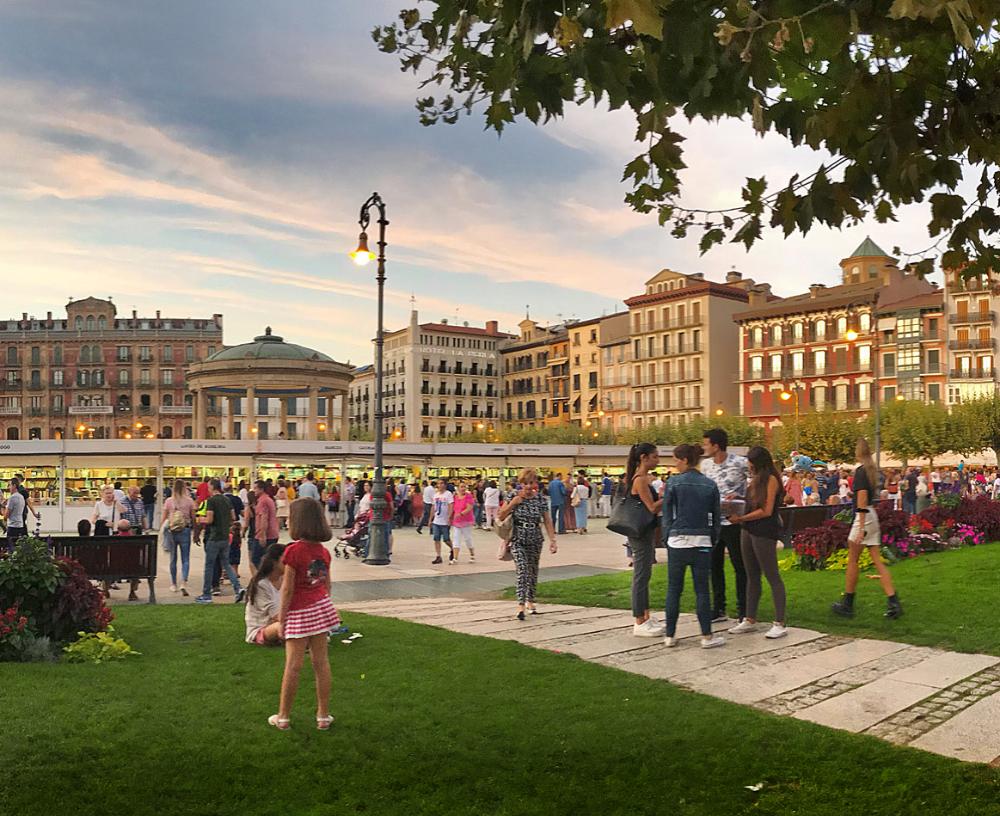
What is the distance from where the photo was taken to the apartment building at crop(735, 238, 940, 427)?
71.6m

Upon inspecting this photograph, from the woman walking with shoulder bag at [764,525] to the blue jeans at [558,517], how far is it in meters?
18.0

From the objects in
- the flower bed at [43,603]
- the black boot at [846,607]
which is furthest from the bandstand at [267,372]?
the black boot at [846,607]

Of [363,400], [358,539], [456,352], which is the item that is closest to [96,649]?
[358,539]

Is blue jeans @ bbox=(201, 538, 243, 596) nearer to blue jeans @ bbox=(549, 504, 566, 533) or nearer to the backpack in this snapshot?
the backpack

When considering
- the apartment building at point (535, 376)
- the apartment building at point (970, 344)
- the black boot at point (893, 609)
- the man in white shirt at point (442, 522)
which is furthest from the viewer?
the apartment building at point (535, 376)

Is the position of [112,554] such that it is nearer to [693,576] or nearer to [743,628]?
[693,576]

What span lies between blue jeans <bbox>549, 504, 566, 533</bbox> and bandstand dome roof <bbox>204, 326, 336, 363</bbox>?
1497cm

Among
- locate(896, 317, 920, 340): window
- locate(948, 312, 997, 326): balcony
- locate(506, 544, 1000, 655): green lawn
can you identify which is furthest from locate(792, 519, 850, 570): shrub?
locate(896, 317, 920, 340): window

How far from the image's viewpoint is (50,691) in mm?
7355

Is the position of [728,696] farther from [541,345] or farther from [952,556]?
[541,345]

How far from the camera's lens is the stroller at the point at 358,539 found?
69.3ft

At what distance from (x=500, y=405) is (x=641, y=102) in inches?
4126

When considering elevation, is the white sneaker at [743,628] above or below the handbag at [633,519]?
below

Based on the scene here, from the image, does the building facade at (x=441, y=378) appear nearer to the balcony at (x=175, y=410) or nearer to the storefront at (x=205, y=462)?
the balcony at (x=175, y=410)
